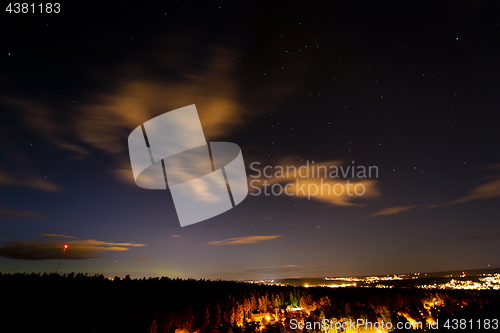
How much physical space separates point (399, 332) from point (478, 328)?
26780mm

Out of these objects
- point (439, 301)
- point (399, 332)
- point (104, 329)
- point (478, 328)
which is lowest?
point (439, 301)

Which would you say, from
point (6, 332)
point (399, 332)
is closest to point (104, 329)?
point (6, 332)

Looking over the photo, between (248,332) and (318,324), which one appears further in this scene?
(248,332)

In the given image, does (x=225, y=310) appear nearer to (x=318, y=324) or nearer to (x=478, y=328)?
(x=318, y=324)

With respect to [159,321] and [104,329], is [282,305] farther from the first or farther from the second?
[104,329]

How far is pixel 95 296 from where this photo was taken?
10531cm

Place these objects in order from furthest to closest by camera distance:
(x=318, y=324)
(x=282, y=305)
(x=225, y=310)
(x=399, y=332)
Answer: (x=282, y=305) < (x=225, y=310) < (x=318, y=324) < (x=399, y=332)

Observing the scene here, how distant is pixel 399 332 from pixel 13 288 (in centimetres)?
11960

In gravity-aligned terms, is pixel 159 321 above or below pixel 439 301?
above

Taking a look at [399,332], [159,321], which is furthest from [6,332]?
[399,332]

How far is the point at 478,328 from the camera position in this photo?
2725cm

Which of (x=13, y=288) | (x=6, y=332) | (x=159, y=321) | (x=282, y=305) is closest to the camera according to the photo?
(x=6, y=332)

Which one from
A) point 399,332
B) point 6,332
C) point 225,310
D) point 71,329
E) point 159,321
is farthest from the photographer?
point 225,310

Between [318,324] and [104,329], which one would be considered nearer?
[318,324]
